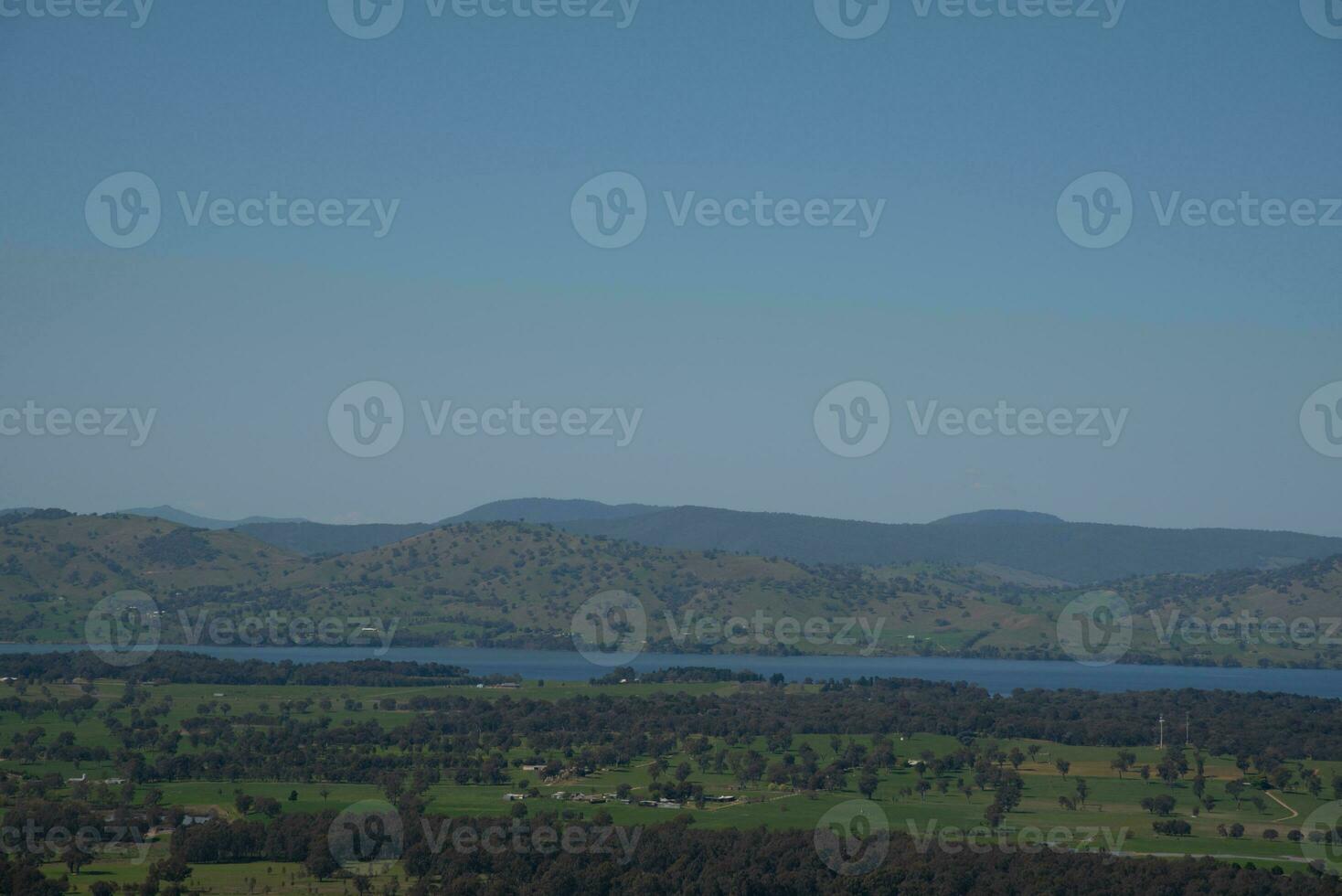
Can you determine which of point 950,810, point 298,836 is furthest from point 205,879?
point 950,810

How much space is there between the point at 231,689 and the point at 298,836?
82.9 m

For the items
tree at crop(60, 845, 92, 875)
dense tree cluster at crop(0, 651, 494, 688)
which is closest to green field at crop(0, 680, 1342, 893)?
tree at crop(60, 845, 92, 875)

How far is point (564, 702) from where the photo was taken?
135750 millimetres

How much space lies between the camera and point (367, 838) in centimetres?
7481

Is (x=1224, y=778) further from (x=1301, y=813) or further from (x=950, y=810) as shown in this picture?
(x=950, y=810)

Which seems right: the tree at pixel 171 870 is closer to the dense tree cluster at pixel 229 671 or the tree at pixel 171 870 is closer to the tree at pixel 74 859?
the tree at pixel 74 859
